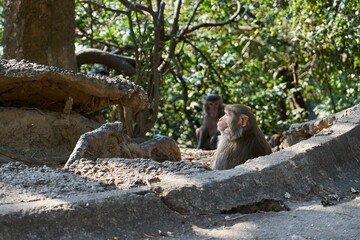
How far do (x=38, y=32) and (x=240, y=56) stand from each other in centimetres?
785

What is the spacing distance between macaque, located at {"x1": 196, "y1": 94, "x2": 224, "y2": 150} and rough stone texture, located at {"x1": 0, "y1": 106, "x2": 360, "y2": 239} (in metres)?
7.58

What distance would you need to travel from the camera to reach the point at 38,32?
21.4 feet

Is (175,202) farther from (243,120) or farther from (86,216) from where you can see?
(243,120)

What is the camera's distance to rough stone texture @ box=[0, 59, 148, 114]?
15.2ft

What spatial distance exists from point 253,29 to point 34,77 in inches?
389

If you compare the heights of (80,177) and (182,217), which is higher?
(80,177)

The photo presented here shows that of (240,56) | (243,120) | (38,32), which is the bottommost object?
(243,120)

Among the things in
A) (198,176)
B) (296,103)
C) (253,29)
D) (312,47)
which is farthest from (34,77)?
(296,103)

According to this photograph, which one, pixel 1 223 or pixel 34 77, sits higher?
pixel 34 77

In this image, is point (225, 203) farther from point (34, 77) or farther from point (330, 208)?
point (34, 77)

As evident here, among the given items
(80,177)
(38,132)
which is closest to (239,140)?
(38,132)

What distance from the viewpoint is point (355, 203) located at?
3465 millimetres

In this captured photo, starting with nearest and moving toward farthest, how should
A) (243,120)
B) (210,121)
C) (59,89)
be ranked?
(59,89) → (243,120) → (210,121)

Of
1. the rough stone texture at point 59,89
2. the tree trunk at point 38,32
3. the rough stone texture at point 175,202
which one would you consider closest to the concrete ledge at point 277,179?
the rough stone texture at point 175,202
